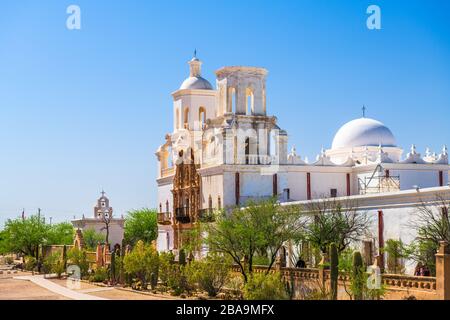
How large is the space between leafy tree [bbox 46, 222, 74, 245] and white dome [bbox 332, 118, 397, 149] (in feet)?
96.7

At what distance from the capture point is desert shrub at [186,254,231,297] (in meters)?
33.9

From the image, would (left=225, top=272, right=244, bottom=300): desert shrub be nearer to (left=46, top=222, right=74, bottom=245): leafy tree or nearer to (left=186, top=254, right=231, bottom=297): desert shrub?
(left=186, top=254, right=231, bottom=297): desert shrub

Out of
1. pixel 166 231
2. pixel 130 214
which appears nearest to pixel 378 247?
pixel 166 231

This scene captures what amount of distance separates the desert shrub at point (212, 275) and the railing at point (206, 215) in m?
9.30

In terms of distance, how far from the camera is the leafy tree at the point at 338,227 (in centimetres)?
3403

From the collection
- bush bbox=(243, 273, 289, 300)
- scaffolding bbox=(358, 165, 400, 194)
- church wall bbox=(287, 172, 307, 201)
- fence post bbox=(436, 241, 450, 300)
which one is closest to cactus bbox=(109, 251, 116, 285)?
church wall bbox=(287, 172, 307, 201)

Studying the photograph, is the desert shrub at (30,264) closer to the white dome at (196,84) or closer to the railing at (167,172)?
the railing at (167,172)

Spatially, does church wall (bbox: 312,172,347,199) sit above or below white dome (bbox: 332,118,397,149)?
below

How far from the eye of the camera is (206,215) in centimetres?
4594

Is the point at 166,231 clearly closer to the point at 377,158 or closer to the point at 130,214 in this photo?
the point at 377,158

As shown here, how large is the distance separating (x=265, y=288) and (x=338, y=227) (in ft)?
23.8

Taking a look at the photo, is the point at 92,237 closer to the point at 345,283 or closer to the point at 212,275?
the point at 212,275

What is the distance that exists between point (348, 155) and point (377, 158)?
398 centimetres

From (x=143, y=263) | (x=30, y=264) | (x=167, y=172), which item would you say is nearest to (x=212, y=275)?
(x=143, y=263)
